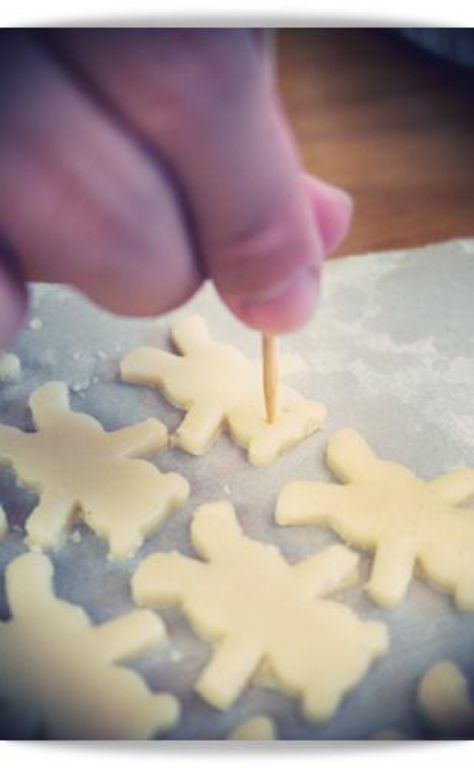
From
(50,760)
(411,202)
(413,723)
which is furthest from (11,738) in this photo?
(411,202)

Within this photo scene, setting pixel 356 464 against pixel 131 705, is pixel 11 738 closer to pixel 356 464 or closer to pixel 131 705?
pixel 131 705

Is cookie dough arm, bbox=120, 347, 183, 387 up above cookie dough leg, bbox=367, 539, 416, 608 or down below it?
above

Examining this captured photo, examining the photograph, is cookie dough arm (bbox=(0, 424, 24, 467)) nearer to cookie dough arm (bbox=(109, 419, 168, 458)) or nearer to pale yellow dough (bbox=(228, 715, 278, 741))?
cookie dough arm (bbox=(109, 419, 168, 458))

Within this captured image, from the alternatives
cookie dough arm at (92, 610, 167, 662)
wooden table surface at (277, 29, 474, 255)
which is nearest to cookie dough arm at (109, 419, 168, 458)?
cookie dough arm at (92, 610, 167, 662)

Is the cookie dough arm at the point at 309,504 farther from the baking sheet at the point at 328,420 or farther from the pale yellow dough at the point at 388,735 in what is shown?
the pale yellow dough at the point at 388,735

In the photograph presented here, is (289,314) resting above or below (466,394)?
above

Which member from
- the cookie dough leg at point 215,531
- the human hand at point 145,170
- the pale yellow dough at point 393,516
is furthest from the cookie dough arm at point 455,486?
Result: the human hand at point 145,170
